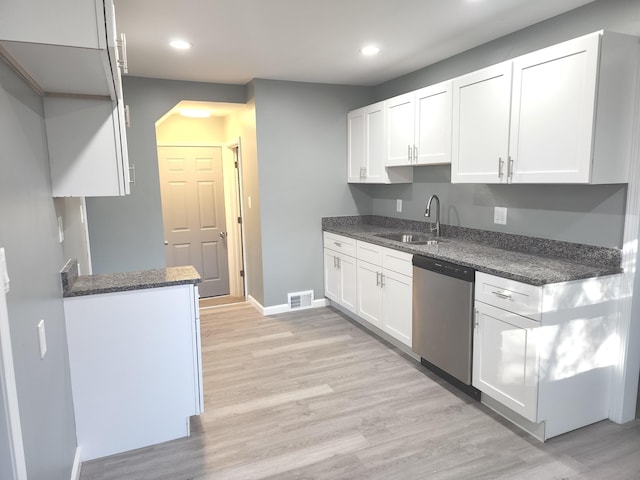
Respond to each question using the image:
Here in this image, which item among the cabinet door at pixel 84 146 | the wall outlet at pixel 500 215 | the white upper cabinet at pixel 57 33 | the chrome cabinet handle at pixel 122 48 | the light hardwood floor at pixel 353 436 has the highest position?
the chrome cabinet handle at pixel 122 48

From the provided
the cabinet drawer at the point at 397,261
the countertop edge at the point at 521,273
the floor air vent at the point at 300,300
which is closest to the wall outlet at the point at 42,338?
the countertop edge at the point at 521,273

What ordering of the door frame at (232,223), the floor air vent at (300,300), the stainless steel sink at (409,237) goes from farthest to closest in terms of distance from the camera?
the door frame at (232,223) < the floor air vent at (300,300) < the stainless steel sink at (409,237)

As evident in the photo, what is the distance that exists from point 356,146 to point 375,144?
1.25 feet

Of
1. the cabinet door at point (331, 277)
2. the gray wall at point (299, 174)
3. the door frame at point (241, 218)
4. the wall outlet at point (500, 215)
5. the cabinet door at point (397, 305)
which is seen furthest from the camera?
the door frame at point (241, 218)

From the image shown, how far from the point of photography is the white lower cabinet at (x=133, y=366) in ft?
7.14

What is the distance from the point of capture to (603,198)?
98.1 inches

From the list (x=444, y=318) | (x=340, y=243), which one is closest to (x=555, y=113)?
(x=444, y=318)

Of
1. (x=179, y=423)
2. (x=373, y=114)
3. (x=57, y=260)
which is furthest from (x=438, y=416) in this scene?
(x=373, y=114)

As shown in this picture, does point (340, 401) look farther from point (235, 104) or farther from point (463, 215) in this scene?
point (235, 104)

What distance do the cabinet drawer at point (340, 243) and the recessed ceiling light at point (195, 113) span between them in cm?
209

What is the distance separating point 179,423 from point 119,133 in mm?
1658

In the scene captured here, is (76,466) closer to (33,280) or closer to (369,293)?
(33,280)

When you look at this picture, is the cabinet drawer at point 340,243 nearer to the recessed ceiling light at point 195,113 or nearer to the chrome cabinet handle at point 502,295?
the chrome cabinet handle at point 502,295

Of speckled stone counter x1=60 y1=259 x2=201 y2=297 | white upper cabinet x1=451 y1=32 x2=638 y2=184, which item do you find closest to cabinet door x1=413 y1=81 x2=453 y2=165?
white upper cabinet x1=451 y1=32 x2=638 y2=184
